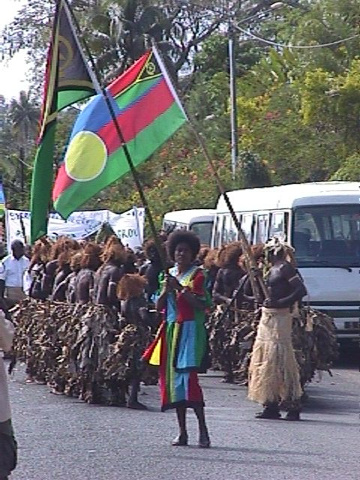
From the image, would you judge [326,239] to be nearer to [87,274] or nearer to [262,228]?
[262,228]

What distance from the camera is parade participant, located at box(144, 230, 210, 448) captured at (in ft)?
33.1

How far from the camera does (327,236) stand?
1792 centimetres

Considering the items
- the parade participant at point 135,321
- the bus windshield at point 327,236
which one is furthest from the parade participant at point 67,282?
the bus windshield at point 327,236

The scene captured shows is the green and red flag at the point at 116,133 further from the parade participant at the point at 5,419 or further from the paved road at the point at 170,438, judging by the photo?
the parade participant at the point at 5,419

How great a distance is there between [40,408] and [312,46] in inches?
931

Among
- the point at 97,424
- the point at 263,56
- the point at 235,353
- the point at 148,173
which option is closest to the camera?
the point at 97,424

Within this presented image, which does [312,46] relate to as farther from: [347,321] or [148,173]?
[347,321]

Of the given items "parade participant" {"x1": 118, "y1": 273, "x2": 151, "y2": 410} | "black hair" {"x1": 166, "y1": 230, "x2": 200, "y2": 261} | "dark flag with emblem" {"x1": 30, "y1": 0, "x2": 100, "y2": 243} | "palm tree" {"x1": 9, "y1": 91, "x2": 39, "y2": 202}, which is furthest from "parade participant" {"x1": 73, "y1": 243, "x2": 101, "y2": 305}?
"palm tree" {"x1": 9, "y1": 91, "x2": 39, "y2": 202}

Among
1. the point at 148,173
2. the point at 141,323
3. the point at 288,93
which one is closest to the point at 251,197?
the point at 141,323

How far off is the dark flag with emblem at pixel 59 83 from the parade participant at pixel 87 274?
242 centimetres

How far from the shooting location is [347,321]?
57.8ft

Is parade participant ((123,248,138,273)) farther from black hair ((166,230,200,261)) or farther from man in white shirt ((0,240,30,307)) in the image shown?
man in white shirt ((0,240,30,307))

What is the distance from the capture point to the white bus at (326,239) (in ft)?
57.4

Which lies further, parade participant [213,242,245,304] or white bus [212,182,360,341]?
white bus [212,182,360,341]
